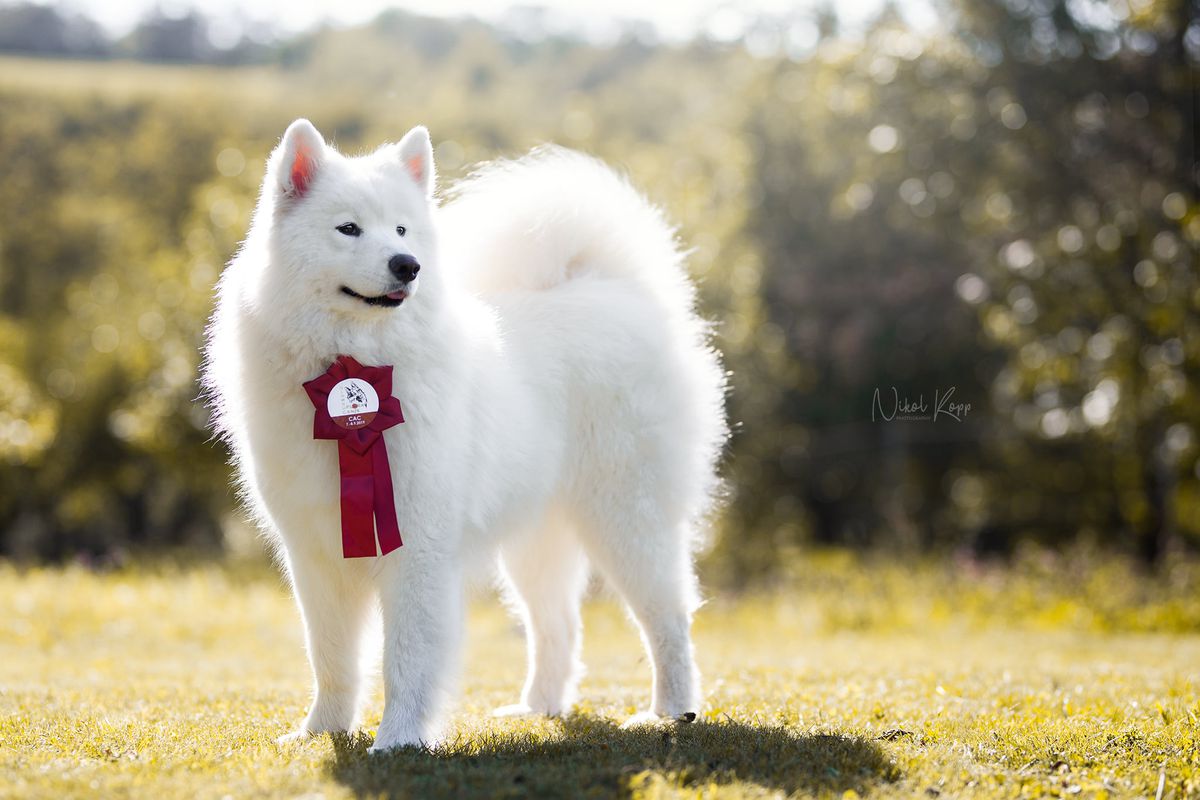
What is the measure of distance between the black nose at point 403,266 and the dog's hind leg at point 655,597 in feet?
5.25

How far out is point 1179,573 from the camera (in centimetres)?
1127

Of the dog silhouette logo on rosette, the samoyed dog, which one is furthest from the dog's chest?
the dog silhouette logo on rosette

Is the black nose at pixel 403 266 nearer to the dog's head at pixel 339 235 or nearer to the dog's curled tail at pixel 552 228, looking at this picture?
the dog's head at pixel 339 235

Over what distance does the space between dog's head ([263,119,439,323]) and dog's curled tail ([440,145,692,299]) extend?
93 centimetres

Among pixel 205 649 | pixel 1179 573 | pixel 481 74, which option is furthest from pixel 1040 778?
pixel 481 74

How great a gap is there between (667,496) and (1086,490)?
18.5 meters

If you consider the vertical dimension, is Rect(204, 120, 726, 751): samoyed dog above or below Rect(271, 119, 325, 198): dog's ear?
below

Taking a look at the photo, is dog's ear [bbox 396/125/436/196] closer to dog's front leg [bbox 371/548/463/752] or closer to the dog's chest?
the dog's chest

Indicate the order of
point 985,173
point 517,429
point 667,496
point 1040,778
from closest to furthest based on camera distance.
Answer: point 1040,778 < point 517,429 < point 667,496 < point 985,173

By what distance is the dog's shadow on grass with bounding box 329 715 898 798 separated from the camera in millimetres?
3373

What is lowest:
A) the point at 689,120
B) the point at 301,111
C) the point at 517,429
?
the point at 517,429

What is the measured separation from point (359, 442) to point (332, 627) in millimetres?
857

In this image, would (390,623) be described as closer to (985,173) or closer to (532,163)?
(532,163)

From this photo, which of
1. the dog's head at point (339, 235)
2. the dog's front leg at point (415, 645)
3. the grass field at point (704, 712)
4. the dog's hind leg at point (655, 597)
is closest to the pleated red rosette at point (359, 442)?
the dog's front leg at point (415, 645)
